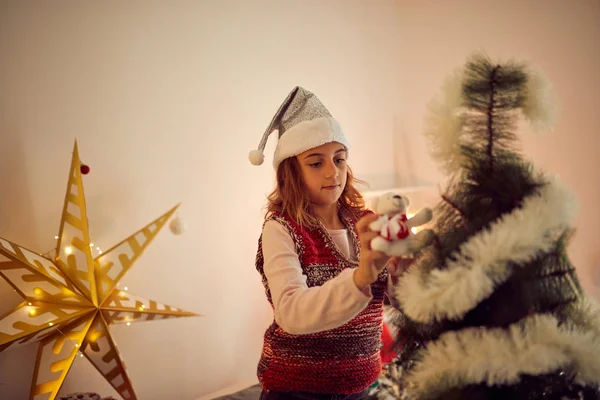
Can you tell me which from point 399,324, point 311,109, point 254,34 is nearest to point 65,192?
point 311,109

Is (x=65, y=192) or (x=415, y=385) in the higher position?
(x=65, y=192)

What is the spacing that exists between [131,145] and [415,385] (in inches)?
49.8

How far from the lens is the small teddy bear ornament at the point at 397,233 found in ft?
2.27

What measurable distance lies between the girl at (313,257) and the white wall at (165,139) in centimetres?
62

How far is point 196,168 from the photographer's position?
1840mm

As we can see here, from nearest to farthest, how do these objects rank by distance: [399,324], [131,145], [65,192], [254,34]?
[399,324], [65,192], [131,145], [254,34]

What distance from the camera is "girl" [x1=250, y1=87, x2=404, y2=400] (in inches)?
43.6

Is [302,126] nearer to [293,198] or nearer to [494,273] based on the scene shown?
[293,198]

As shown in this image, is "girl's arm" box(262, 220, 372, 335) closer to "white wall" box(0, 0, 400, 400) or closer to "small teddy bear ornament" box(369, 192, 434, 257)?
"small teddy bear ornament" box(369, 192, 434, 257)

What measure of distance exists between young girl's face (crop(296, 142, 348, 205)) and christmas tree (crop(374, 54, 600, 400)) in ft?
1.53

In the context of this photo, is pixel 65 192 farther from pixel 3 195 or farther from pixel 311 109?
pixel 311 109

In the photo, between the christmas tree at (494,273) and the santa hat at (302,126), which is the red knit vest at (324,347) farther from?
the christmas tree at (494,273)

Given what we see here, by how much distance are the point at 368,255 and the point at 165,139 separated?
3.80 ft

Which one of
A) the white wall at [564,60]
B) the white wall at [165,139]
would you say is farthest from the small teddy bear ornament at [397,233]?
the white wall at [564,60]
